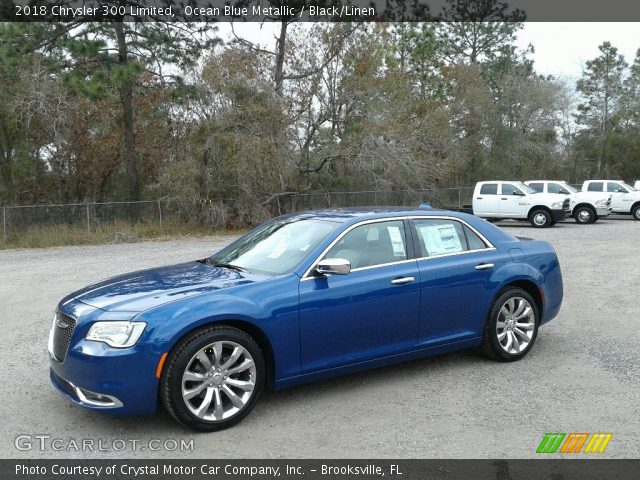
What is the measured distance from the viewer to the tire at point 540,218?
23375mm

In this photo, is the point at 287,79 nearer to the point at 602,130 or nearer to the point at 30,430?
the point at 30,430

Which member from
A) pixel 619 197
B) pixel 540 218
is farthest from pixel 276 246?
pixel 619 197

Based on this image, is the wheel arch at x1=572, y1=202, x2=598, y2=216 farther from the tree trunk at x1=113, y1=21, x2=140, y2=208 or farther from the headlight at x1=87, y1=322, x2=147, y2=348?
the headlight at x1=87, y1=322, x2=147, y2=348

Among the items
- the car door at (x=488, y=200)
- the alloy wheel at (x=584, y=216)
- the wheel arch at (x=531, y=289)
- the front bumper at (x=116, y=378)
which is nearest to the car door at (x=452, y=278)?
the wheel arch at (x=531, y=289)

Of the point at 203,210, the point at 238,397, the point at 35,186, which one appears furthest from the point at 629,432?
the point at 35,186

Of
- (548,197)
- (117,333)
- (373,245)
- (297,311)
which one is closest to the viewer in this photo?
(117,333)

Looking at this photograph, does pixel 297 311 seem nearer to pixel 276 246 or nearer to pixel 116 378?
pixel 276 246

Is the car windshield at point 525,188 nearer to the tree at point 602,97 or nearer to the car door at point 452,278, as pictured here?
the car door at point 452,278

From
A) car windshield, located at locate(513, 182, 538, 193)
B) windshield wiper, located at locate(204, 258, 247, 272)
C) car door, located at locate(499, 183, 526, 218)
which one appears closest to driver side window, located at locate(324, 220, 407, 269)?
windshield wiper, located at locate(204, 258, 247, 272)

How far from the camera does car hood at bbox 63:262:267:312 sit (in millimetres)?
4395

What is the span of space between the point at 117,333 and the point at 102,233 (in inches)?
672

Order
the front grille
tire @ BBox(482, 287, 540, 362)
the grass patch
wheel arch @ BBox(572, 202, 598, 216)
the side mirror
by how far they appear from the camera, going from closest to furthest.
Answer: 1. the front grille
2. the side mirror
3. tire @ BBox(482, 287, 540, 362)
4. the grass patch
5. wheel arch @ BBox(572, 202, 598, 216)

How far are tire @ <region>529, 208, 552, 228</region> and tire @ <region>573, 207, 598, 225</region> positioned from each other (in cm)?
254

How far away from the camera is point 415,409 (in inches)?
186
